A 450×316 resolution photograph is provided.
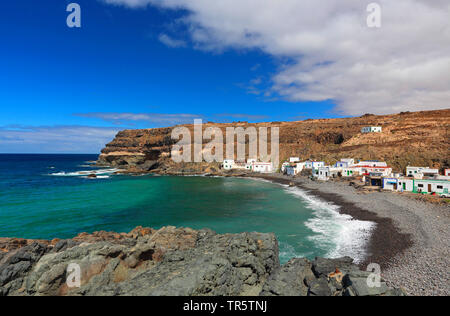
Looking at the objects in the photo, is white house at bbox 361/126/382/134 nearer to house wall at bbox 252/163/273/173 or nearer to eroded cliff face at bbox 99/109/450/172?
eroded cliff face at bbox 99/109/450/172

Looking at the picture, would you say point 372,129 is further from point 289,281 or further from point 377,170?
point 289,281

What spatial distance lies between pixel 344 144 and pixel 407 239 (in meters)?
71.7

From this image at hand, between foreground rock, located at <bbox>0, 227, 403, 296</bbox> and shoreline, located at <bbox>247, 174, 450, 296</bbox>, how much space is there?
406 centimetres

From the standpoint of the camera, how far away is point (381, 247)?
1845 cm

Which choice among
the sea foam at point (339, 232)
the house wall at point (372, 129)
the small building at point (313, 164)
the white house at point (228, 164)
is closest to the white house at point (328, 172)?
the small building at point (313, 164)

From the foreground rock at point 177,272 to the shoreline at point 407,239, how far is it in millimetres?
4063

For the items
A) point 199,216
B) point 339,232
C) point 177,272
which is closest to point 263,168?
point 199,216

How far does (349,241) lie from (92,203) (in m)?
37.5

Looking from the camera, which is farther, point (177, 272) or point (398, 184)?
point (398, 184)

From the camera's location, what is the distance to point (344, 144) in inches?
3319
